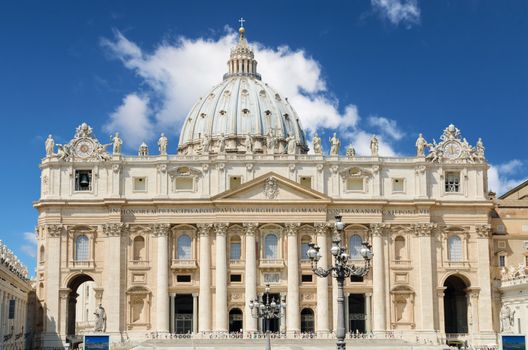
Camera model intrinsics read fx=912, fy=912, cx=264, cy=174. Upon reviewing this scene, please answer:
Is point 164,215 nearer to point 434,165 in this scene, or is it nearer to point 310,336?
point 310,336

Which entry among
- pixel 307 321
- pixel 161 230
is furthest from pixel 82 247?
pixel 307 321

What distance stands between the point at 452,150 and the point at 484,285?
13469 millimetres

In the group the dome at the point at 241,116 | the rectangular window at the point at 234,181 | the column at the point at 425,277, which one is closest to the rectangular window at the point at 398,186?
the column at the point at 425,277

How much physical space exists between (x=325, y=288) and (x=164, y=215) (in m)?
16.5

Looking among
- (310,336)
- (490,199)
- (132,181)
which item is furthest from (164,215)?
(490,199)

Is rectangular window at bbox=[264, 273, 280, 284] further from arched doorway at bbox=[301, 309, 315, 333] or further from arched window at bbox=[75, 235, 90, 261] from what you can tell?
arched window at bbox=[75, 235, 90, 261]

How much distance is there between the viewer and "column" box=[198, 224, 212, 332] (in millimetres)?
83812

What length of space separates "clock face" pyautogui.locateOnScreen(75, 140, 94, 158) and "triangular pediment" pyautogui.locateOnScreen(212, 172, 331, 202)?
13.0 metres

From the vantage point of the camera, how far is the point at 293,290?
3310 inches

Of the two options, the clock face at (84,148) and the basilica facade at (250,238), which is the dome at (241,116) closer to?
the basilica facade at (250,238)

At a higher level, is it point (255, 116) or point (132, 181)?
point (255, 116)

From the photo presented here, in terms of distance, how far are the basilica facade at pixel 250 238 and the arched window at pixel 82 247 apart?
9 cm

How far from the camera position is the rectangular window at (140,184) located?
8656 centimetres

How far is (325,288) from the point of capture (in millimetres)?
84438
